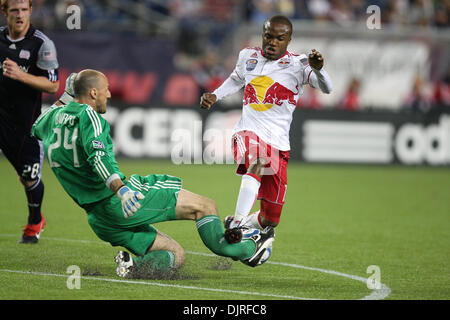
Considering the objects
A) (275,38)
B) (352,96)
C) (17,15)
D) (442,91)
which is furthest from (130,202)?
(442,91)

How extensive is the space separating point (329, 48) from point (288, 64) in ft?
47.0

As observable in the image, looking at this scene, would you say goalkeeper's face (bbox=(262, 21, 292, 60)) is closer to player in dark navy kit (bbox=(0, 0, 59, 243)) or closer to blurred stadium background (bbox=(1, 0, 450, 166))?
player in dark navy kit (bbox=(0, 0, 59, 243))

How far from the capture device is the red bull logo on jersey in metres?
7.39

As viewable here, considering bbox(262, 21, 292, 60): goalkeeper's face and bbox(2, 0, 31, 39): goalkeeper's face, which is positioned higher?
bbox(2, 0, 31, 39): goalkeeper's face

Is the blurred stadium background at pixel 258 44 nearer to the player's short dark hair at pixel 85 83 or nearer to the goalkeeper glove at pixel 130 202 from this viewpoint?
the player's short dark hair at pixel 85 83

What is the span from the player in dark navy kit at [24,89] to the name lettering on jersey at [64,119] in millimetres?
1779

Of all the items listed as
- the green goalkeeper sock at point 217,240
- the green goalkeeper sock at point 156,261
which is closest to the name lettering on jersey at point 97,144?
the green goalkeeper sock at point 217,240

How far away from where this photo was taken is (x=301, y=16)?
858 inches

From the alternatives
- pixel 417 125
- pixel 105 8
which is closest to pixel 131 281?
pixel 417 125

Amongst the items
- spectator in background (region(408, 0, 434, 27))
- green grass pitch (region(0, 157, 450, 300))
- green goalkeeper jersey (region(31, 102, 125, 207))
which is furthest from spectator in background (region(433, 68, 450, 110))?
green goalkeeper jersey (region(31, 102, 125, 207))

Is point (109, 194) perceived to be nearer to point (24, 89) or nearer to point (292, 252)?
point (24, 89)

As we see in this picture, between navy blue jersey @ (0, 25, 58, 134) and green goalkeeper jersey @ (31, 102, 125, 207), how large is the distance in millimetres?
1751

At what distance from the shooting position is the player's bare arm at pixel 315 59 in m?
6.72

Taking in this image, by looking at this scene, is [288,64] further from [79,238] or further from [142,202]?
[79,238]
